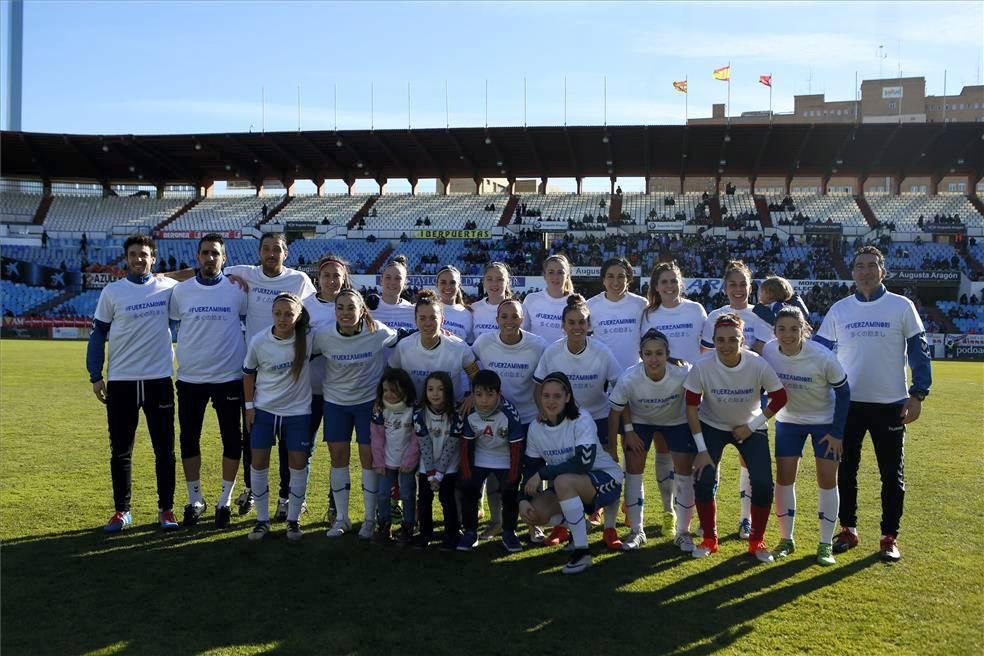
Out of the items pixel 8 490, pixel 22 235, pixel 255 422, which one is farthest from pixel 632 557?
pixel 22 235

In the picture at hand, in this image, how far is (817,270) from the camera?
3547 centimetres

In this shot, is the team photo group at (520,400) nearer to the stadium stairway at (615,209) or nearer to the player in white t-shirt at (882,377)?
the player in white t-shirt at (882,377)

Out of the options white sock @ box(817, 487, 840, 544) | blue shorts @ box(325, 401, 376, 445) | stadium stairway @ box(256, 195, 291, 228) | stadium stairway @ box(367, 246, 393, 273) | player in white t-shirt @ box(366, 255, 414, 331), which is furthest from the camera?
stadium stairway @ box(256, 195, 291, 228)

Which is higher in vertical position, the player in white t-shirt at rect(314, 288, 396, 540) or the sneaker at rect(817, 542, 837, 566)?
the player in white t-shirt at rect(314, 288, 396, 540)

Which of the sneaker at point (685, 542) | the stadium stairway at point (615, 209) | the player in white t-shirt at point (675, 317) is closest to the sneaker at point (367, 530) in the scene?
the sneaker at point (685, 542)

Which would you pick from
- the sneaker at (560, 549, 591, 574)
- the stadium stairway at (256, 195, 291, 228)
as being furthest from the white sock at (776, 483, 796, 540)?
the stadium stairway at (256, 195, 291, 228)

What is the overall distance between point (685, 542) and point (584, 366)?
1519mm

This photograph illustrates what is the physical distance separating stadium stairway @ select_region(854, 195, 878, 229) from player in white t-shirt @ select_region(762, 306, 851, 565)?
126 ft

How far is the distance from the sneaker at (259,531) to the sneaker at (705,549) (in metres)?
3.28

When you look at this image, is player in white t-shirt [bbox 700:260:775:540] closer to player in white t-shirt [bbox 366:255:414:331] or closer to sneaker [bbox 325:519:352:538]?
player in white t-shirt [bbox 366:255:414:331]

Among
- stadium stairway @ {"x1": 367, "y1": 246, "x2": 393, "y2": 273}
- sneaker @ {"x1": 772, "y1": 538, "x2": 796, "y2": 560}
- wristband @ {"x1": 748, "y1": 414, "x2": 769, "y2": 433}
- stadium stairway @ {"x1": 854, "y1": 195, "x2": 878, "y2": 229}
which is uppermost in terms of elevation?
stadium stairway @ {"x1": 854, "y1": 195, "x2": 878, "y2": 229}

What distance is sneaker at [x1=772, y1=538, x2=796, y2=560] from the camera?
18.1ft

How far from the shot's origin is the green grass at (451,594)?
13.3 ft

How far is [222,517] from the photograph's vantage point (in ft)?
20.1
